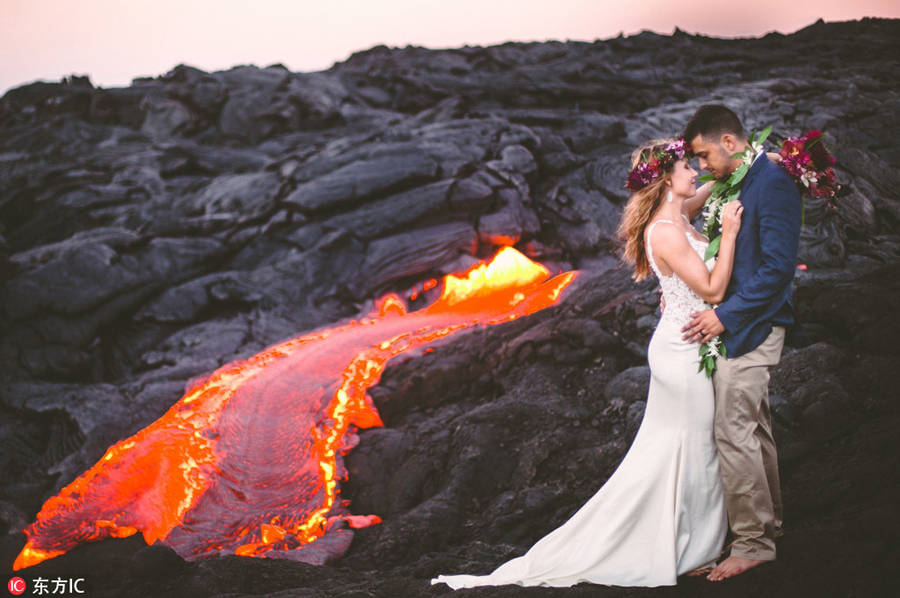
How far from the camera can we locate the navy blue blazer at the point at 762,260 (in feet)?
11.4

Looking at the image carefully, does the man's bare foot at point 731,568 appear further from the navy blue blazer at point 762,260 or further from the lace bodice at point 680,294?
the lace bodice at point 680,294

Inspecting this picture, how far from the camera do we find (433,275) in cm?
1407

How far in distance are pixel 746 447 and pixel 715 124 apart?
2.03m

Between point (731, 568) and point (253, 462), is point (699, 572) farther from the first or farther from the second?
point (253, 462)

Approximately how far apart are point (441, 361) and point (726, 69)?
18.1m

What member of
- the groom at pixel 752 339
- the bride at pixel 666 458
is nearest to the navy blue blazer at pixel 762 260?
the groom at pixel 752 339

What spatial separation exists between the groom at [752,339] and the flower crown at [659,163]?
1.45 feet

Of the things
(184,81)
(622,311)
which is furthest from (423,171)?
(184,81)

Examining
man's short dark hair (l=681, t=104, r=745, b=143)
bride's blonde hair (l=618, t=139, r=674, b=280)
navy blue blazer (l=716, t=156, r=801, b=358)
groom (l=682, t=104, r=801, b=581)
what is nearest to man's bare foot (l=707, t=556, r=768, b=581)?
groom (l=682, t=104, r=801, b=581)

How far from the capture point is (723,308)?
11.6ft

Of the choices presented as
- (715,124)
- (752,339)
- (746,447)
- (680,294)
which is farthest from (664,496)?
(715,124)

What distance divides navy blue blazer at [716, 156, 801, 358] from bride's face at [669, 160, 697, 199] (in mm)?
328

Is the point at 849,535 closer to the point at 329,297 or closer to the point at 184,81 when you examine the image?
the point at 329,297

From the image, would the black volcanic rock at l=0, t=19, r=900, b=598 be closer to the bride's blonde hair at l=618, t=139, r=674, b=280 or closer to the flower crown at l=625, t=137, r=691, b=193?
the bride's blonde hair at l=618, t=139, r=674, b=280
